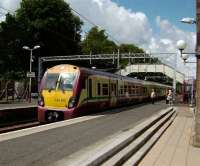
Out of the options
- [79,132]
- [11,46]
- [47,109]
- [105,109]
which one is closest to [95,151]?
[79,132]

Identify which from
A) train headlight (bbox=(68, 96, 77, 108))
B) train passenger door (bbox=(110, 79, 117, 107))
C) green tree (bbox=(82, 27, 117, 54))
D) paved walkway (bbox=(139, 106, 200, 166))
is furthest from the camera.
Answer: green tree (bbox=(82, 27, 117, 54))

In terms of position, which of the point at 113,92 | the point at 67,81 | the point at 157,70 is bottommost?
the point at 113,92

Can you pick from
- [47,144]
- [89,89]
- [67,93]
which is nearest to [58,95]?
[67,93]

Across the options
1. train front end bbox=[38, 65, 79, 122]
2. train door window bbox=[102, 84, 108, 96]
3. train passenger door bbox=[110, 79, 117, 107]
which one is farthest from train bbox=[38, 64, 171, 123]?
train passenger door bbox=[110, 79, 117, 107]

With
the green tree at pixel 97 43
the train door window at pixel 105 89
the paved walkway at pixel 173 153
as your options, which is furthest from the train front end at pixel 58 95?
the green tree at pixel 97 43

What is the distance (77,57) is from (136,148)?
5289 centimetres

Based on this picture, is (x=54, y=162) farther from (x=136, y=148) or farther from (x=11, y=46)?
(x=11, y=46)

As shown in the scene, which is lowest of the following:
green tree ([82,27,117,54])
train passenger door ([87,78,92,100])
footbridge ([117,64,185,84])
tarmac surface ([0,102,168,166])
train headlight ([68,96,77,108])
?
tarmac surface ([0,102,168,166])

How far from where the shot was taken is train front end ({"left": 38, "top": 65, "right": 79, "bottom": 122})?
21.9 m

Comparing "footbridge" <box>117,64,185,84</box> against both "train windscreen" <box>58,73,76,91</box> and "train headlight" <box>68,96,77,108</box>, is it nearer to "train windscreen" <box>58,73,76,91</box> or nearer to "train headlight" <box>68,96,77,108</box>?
"train windscreen" <box>58,73,76,91</box>

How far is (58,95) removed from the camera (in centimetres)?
2222

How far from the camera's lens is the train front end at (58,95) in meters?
21.9

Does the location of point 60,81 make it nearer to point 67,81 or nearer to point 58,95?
point 67,81

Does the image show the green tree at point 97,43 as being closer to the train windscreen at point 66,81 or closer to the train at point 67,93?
the train at point 67,93
